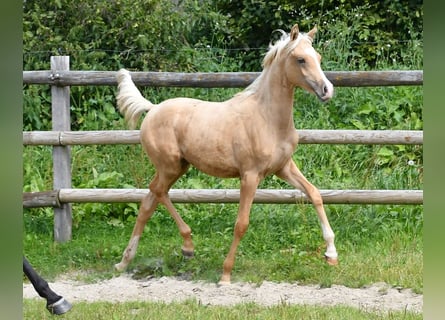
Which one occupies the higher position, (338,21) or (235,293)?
(338,21)

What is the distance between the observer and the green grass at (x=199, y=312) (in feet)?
13.7

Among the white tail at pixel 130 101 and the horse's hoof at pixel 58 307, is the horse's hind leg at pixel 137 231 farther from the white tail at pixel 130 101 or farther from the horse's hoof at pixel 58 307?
the horse's hoof at pixel 58 307

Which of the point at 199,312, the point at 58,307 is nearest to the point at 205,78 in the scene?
the point at 199,312

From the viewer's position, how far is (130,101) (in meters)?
5.61

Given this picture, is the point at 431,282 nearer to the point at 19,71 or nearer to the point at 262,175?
the point at 19,71

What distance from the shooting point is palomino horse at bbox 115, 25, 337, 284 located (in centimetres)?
494

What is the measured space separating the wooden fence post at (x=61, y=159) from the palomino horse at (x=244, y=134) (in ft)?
4.49

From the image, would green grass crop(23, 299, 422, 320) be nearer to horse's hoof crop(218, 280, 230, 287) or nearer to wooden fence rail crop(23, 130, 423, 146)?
horse's hoof crop(218, 280, 230, 287)

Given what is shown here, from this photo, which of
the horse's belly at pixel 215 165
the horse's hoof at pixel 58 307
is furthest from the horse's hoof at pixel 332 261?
the horse's hoof at pixel 58 307

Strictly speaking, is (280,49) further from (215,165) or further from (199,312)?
(199,312)

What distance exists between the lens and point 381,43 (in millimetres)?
9148

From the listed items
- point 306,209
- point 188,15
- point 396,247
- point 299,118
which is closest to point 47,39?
point 188,15

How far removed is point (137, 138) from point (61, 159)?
77cm

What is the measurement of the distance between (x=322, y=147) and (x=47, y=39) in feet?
12.6
